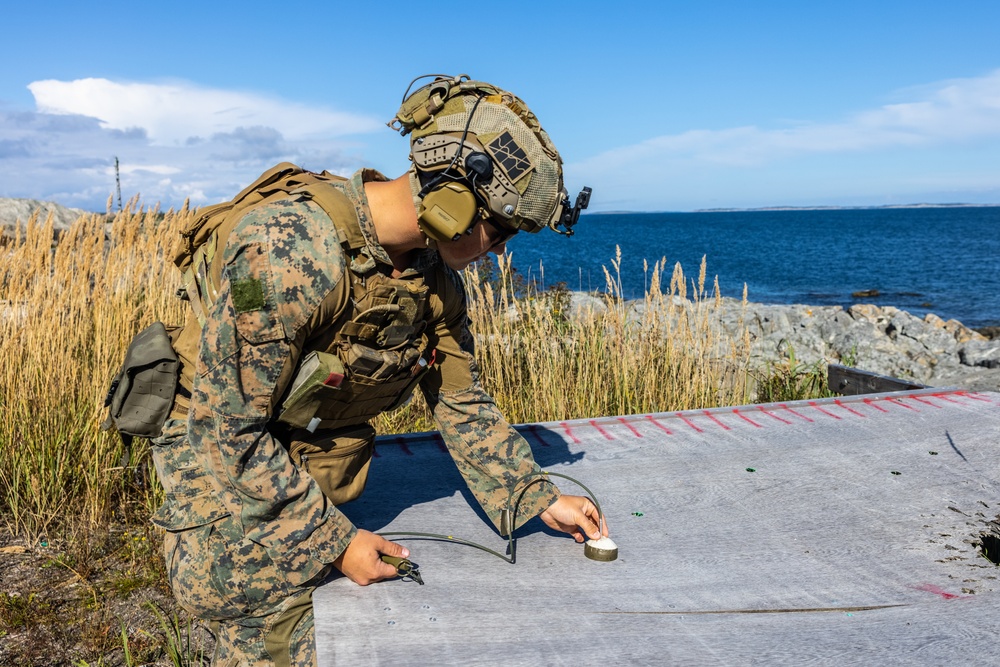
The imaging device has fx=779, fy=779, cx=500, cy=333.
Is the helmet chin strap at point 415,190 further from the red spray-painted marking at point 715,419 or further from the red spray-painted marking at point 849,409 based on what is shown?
the red spray-painted marking at point 849,409

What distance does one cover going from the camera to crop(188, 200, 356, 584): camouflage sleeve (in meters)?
1.78

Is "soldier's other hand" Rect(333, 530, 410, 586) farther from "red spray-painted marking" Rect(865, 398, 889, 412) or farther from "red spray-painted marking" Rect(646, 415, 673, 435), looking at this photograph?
"red spray-painted marking" Rect(865, 398, 889, 412)

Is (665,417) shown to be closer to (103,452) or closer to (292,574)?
(292,574)

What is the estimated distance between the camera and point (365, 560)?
2043mm

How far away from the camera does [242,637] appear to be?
84.0 inches

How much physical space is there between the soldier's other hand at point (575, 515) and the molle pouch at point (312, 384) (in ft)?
→ 2.70

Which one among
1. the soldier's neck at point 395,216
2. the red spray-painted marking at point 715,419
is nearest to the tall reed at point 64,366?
the soldier's neck at point 395,216

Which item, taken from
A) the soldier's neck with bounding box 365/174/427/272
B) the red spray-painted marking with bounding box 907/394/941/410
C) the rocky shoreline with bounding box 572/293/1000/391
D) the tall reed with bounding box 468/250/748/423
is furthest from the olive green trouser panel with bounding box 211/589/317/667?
the rocky shoreline with bounding box 572/293/1000/391

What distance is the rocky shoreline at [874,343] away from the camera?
8742mm

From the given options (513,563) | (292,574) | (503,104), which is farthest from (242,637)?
(503,104)

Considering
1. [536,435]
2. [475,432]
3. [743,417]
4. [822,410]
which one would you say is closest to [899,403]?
[822,410]

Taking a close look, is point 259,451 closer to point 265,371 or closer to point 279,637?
point 265,371

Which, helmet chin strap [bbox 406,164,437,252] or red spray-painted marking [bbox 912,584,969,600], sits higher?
helmet chin strap [bbox 406,164,437,252]

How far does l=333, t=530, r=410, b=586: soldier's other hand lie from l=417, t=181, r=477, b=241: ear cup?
0.83 meters
